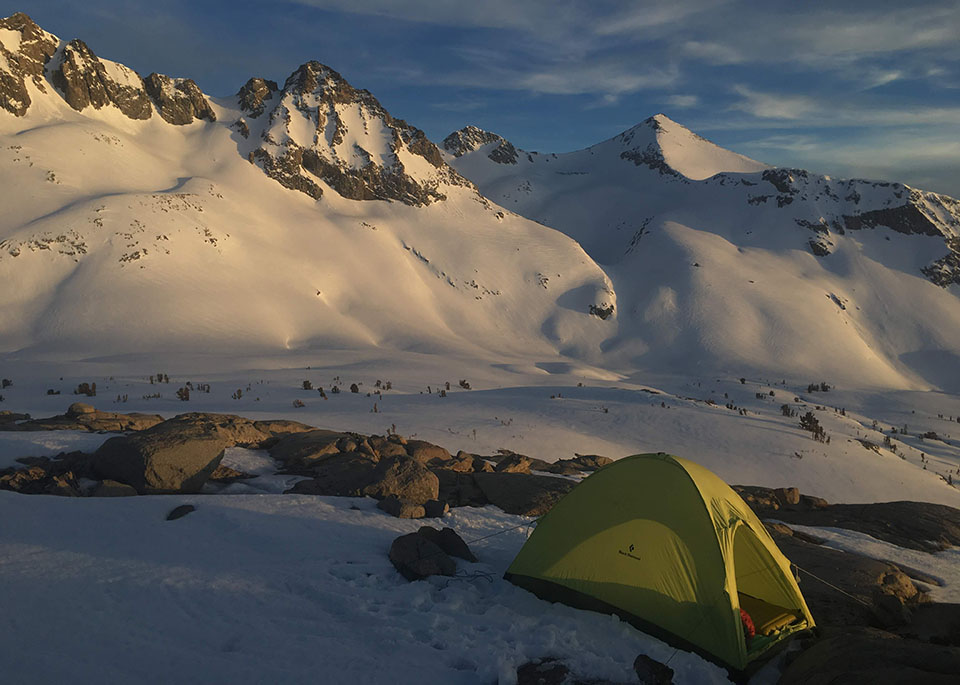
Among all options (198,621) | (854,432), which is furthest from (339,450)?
(854,432)

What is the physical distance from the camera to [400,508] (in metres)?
8.03

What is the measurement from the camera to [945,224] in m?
66.8

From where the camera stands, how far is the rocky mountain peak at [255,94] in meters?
61.7

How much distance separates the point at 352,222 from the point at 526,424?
41564 mm

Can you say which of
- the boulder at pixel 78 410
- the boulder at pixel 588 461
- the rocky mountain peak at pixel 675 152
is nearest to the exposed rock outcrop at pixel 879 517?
the boulder at pixel 588 461

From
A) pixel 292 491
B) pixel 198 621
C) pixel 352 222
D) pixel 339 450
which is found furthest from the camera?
pixel 352 222

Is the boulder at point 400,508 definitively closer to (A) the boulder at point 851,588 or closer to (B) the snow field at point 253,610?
(B) the snow field at point 253,610

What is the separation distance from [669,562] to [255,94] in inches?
2784

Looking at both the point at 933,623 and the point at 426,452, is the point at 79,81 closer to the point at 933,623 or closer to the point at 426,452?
the point at 426,452

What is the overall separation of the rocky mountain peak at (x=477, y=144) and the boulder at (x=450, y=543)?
10616cm

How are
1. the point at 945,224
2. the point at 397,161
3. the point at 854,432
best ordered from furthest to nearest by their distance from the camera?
the point at 945,224 → the point at 397,161 → the point at 854,432

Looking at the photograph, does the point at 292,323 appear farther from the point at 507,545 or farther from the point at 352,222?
the point at 507,545

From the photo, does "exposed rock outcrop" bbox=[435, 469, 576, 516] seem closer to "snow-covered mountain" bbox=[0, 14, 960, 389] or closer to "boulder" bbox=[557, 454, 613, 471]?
"boulder" bbox=[557, 454, 613, 471]

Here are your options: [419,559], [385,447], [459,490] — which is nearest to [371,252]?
[385,447]
